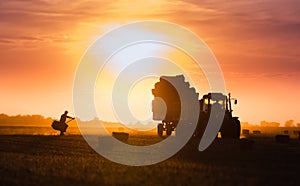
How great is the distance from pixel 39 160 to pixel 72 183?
8246mm

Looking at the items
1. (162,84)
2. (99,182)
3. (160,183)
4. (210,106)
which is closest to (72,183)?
(99,182)

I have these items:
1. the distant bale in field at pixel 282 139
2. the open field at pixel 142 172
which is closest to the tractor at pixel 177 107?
the distant bale in field at pixel 282 139

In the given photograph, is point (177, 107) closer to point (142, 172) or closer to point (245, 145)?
point (245, 145)

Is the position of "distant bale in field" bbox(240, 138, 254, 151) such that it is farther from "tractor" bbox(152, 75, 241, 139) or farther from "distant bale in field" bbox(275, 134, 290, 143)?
"distant bale in field" bbox(275, 134, 290, 143)

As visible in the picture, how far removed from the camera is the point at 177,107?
56.3m

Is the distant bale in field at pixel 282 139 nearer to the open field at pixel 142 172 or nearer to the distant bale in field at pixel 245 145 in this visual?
the distant bale in field at pixel 245 145

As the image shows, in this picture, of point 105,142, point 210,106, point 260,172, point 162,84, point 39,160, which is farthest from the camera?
point 162,84

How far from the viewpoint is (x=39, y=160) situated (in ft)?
82.4

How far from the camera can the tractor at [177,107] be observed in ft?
167

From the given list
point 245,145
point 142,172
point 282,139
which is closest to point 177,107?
point 282,139

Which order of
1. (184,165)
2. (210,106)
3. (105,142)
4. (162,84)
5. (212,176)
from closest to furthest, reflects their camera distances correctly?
(212,176) < (184,165) < (105,142) < (210,106) < (162,84)

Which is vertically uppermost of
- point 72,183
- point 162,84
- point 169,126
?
point 162,84

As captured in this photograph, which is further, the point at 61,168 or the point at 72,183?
the point at 61,168

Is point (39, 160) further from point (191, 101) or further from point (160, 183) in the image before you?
point (191, 101)
